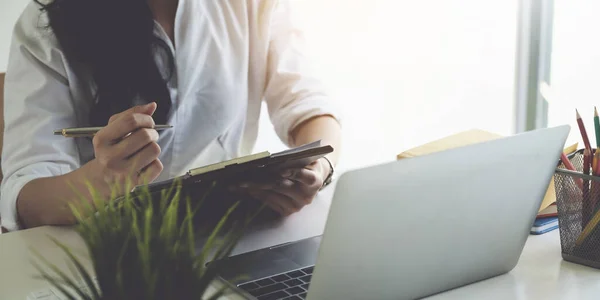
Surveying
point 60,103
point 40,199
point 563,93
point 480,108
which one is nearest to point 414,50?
point 480,108

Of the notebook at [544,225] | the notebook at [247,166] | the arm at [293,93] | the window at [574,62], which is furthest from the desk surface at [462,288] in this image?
the window at [574,62]

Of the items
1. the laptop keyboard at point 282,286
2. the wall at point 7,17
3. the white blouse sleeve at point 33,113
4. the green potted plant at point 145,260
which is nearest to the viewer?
the green potted plant at point 145,260

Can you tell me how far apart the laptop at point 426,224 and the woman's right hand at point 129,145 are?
0.24m

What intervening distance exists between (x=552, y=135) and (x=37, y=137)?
85 cm

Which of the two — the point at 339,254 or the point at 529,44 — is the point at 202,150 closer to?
the point at 339,254

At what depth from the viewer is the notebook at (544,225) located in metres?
1.00

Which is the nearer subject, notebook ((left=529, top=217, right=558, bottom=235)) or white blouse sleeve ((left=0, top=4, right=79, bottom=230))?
notebook ((left=529, top=217, right=558, bottom=235))

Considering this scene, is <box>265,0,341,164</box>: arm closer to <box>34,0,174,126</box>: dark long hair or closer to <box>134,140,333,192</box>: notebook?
<box>34,0,174,126</box>: dark long hair

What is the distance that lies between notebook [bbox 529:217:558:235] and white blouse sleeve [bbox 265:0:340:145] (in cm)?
53

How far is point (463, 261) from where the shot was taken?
31.2 inches

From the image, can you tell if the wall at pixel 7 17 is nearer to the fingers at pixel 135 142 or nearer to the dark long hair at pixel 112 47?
the dark long hair at pixel 112 47

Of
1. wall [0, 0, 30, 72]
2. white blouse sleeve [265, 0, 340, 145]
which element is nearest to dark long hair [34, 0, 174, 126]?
white blouse sleeve [265, 0, 340, 145]

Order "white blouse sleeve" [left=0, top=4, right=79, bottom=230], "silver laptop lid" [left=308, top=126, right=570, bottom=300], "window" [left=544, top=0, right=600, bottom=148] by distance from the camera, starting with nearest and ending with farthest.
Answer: "silver laptop lid" [left=308, top=126, right=570, bottom=300] < "white blouse sleeve" [left=0, top=4, right=79, bottom=230] < "window" [left=544, top=0, right=600, bottom=148]

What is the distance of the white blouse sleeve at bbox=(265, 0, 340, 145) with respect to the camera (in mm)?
1448
